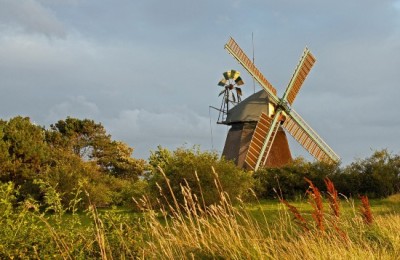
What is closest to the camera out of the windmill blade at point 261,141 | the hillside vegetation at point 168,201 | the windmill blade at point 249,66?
the hillside vegetation at point 168,201

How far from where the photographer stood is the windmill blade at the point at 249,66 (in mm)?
33416

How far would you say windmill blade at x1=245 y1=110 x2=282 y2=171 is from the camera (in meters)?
31.6

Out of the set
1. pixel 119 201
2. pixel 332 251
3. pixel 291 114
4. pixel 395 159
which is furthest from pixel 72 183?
pixel 332 251

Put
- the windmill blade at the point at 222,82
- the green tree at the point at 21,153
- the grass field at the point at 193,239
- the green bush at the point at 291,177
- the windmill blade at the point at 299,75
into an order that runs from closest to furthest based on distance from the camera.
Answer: the grass field at the point at 193,239, the green bush at the point at 291,177, the green tree at the point at 21,153, the windmill blade at the point at 299,75, the windmill blade at the point at 222,82

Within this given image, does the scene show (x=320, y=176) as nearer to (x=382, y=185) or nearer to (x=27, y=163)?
(x=382, y=185)

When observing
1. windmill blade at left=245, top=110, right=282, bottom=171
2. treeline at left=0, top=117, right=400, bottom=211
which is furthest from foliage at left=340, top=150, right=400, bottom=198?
windmill blade at left=245, top=110, right=282, bottom=171

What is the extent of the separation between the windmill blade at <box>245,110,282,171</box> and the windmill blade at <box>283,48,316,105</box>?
2258 millimetres

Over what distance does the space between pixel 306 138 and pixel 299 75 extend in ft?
14.0

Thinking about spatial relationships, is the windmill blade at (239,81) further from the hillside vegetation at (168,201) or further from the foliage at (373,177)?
the foliage at (373,177)

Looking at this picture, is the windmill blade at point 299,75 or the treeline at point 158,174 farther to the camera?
the windmill blade at point 299,75

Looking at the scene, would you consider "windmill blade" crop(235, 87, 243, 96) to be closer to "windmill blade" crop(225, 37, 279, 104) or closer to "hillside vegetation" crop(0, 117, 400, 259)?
"windmill blade" crop(225, 37, 279, 104)

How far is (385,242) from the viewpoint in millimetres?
8312

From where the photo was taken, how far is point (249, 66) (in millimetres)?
33938

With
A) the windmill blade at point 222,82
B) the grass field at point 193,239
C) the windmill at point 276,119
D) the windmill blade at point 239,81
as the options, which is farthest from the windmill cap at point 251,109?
the grass field at point 193,239
